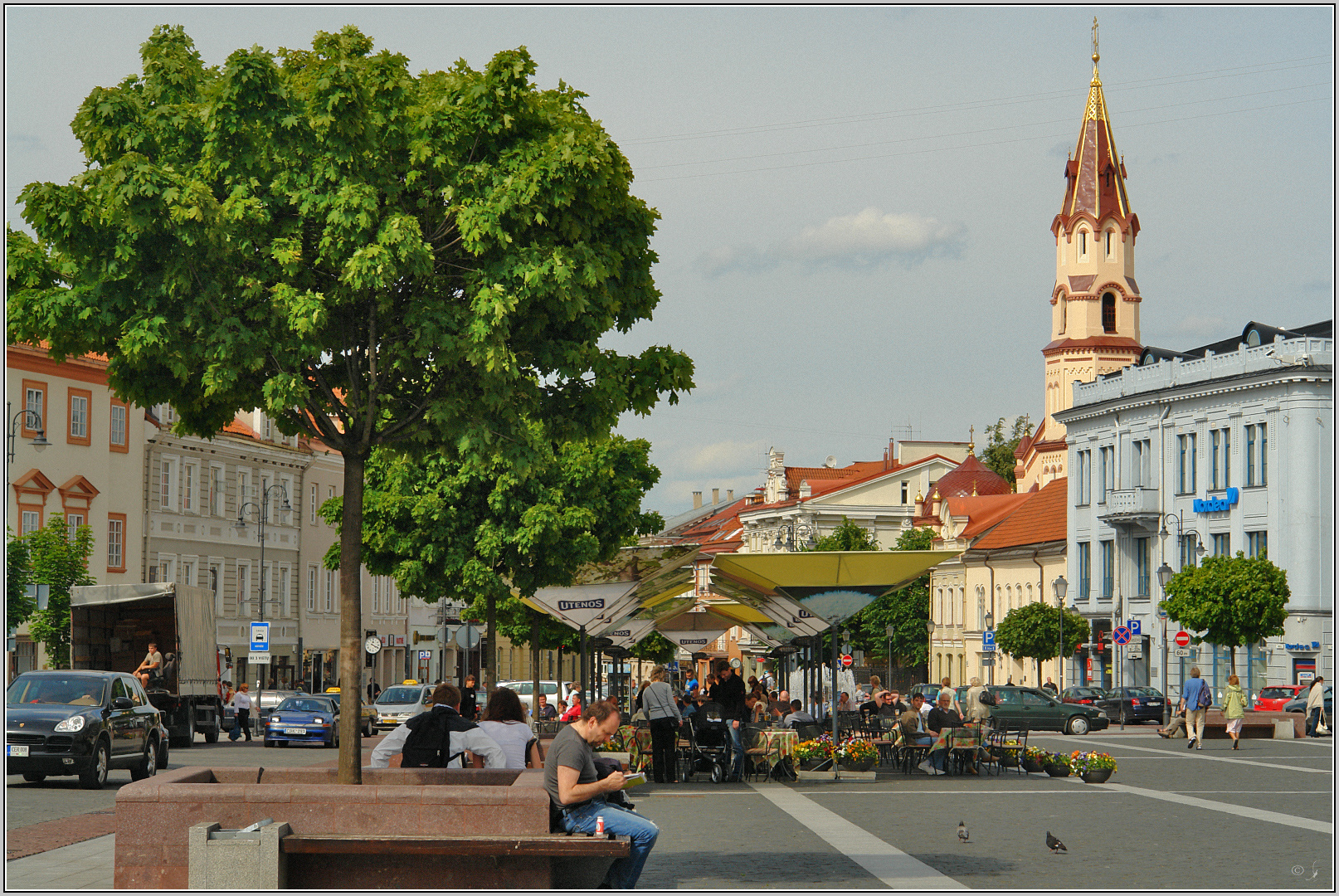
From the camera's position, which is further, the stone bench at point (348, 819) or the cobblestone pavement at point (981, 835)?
the cobblestone pavement at point (981, 835)

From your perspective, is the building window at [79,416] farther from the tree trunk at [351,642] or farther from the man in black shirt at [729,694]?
the tree trunk at [351,642]

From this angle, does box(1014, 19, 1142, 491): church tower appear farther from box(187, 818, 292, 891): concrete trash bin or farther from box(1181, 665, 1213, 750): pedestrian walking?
box(187, 818, 292, 891): concrete trash bin

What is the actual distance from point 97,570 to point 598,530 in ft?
77.4

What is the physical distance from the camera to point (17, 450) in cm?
5947

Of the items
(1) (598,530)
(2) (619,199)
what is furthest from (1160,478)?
(2) (619,199)

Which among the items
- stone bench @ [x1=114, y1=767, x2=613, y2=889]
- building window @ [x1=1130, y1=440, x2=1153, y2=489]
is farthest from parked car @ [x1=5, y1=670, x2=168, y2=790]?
building window @ [x1=1130, y1=440, x2=1153, y2=489]

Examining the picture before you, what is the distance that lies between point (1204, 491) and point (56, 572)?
43336mm

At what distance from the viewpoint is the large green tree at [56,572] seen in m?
48.5

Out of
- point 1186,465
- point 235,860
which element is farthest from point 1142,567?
point 235,860

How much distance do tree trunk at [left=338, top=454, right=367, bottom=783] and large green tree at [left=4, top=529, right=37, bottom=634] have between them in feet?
108

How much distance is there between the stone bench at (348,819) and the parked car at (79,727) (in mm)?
11891

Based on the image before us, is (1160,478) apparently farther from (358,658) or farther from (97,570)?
(358,658)

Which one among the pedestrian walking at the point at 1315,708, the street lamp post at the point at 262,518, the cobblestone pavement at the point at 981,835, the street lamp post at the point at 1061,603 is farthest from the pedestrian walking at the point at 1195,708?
the street lamp post at the point at 262,518

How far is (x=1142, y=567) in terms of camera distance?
75.4 m
